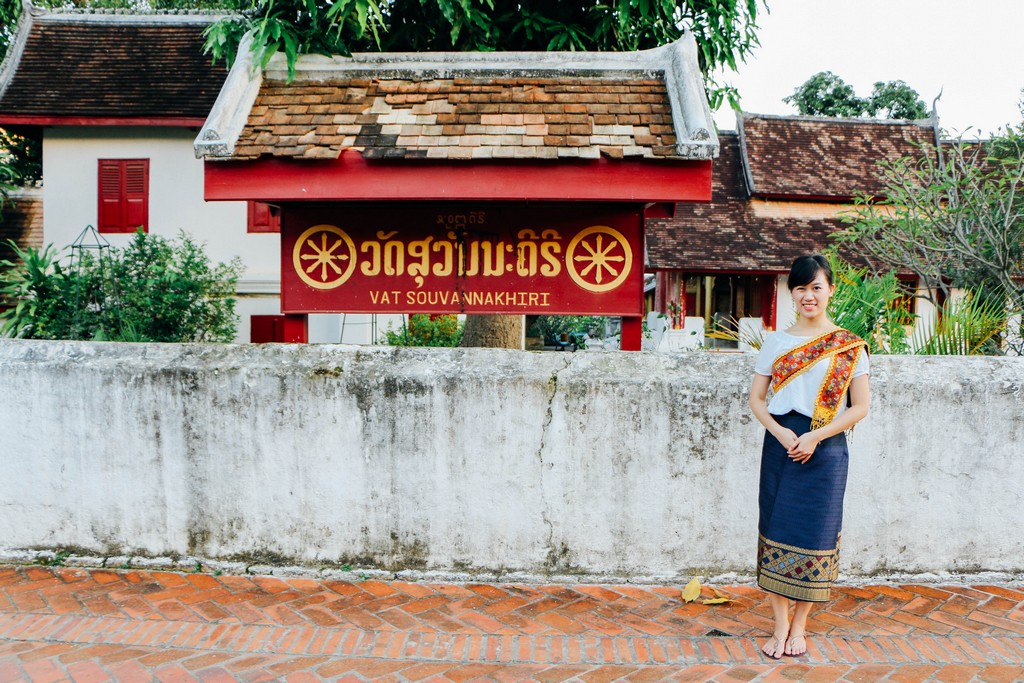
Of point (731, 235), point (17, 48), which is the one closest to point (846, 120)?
point (731, 235)

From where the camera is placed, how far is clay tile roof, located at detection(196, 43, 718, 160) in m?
4.73

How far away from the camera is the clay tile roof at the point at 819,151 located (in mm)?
18891

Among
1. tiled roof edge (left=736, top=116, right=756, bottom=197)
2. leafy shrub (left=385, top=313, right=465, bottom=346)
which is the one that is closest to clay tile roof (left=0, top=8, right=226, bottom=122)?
leafy shrub (left=385, top=313, right=465, bottom=346)

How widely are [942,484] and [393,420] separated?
3143mm

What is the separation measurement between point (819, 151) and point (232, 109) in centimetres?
1846

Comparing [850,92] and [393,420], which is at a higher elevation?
[850,92]

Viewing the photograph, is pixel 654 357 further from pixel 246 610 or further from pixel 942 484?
pixel 246 610

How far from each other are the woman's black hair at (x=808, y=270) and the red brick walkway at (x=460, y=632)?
5.65 ft

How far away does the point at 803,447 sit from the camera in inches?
128

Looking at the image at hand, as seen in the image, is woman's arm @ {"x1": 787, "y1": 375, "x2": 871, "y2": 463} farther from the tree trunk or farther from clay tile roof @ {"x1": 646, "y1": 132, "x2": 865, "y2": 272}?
clay tile roof @ {"x1": 646, "y1": 132, "x2": 865, "y2": 272}

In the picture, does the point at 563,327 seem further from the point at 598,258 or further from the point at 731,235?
the point at 598,258

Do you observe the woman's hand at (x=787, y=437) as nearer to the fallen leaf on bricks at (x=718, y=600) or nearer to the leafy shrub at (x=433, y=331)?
the fallen leaf on bricks at (x=718, y=600)

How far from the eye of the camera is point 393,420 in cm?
426

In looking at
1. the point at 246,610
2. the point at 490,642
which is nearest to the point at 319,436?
the point at 246,610
